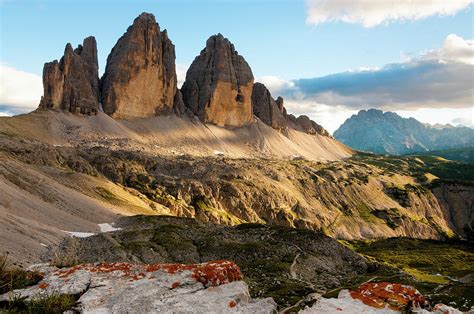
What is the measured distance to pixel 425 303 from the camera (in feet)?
47.9

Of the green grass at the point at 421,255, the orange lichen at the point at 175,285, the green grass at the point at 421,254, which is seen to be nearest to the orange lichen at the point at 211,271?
the orange lichen at the point at 175,285

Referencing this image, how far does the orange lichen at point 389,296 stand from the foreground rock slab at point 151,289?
3595 mm

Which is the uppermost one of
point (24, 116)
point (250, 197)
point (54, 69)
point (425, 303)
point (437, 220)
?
point (54, 69)

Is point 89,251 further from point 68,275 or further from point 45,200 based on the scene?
point 68,275

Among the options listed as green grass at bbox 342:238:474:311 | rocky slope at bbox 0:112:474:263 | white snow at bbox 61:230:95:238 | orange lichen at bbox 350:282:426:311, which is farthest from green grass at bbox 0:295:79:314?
green grass at bbox 342:238:474:311

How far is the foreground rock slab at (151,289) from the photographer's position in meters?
13.1

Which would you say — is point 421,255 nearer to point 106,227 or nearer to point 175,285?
point 106,227

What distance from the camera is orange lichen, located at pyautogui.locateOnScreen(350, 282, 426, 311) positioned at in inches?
555

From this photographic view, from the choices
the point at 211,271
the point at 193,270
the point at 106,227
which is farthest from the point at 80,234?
the point at 211,271

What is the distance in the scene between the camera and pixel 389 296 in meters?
14.5

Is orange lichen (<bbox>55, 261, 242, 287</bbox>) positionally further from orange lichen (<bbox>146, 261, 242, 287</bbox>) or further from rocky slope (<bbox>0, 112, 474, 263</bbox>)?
rocky slope (<bbox>0, 112, 474, 263</bbox>)

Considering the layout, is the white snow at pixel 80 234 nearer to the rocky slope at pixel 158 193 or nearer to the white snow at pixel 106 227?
the rocky slope at pixel 158 193

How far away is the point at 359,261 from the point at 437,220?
501ft

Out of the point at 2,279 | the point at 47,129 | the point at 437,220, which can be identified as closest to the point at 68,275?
the point at 2,279
